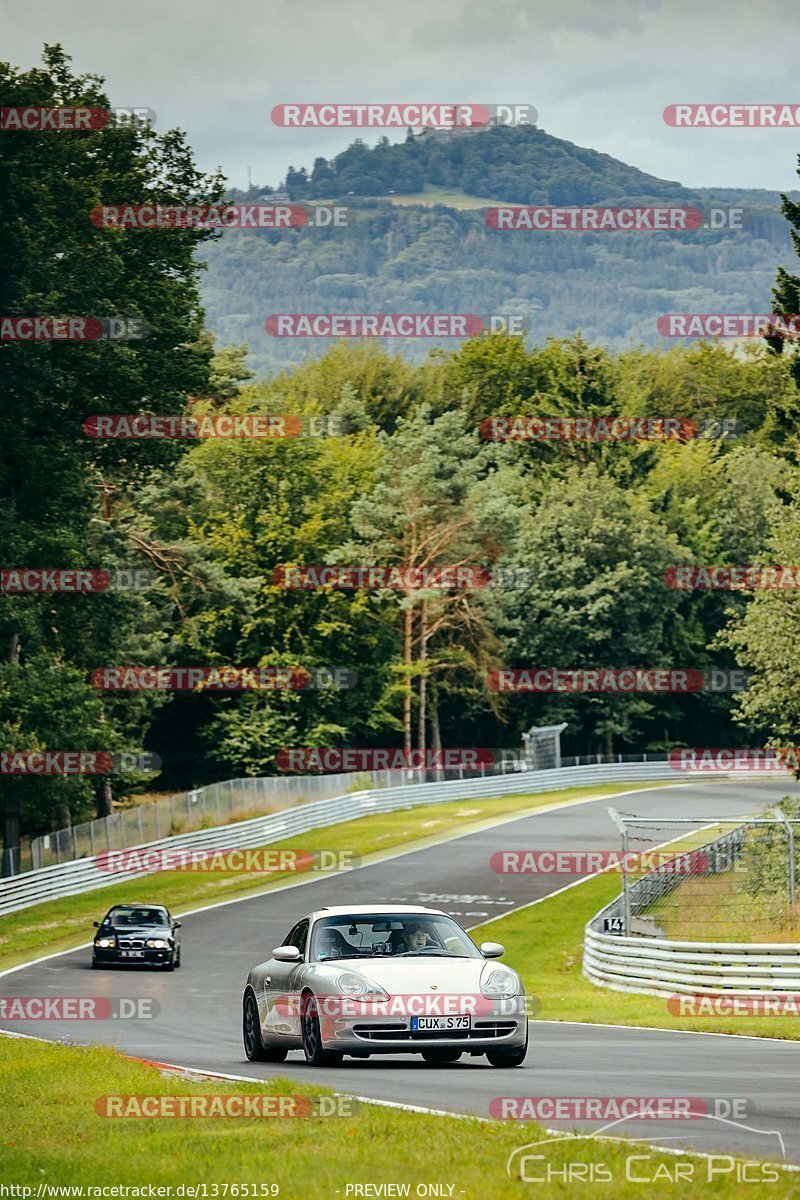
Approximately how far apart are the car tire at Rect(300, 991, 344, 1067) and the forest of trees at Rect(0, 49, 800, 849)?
29333 mm

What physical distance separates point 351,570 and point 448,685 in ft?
29.7

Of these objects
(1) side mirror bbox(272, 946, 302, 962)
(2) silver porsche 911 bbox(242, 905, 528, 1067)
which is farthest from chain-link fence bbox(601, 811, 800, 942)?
(1) side mirror bbox(272, 946, 302, 962)

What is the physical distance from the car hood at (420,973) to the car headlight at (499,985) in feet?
0.26

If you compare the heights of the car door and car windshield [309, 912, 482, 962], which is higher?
car windshield [309, 912, 482, 962]

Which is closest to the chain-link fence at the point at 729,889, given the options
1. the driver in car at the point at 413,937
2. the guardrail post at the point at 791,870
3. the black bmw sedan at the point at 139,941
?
the guardrail post at the point at 791,870

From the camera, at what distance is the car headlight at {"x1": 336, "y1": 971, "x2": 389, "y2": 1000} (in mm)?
14984

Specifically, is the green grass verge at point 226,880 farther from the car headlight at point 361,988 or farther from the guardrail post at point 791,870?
the car headlight at point 361,988

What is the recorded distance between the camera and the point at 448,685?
297 feet

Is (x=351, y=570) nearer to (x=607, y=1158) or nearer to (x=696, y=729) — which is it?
(x=696, y=729)

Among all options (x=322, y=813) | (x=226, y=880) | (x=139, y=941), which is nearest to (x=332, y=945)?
→ (x=139, y=941)

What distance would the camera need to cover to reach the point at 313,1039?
619 inches

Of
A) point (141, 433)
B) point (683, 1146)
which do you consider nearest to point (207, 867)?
point (141, 433)

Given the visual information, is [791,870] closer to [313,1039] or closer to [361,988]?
[313,1039]

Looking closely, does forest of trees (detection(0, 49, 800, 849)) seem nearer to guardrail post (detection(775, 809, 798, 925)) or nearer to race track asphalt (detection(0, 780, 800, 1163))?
race track asphalt (detection(0, 780, 800, 1163))
